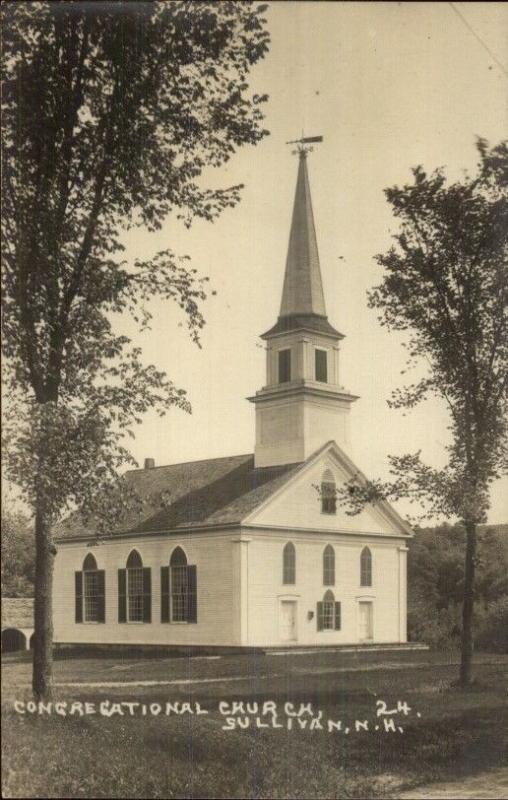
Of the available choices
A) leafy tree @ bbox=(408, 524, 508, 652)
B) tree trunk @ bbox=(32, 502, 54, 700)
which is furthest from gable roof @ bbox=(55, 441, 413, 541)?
tree trunk @ bbox=(32, 502, 54, 700)

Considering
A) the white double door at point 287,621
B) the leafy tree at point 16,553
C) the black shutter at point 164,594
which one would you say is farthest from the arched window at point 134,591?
the leafy tree at point 16,553

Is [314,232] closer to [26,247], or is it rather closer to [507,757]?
[26,247]

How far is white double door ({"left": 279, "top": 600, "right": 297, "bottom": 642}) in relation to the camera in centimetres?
2438

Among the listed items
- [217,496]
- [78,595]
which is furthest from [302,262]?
[78,595]

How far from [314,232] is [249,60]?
4.76 metres

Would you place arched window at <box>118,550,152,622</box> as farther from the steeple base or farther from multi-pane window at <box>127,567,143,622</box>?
the steeple base

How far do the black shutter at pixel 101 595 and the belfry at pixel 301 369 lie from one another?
505 centimetres

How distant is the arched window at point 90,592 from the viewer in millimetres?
24469

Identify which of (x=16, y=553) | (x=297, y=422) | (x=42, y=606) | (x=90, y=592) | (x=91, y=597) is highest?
(x=297, y=422)

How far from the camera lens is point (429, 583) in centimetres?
2186

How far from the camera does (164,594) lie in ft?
91.6

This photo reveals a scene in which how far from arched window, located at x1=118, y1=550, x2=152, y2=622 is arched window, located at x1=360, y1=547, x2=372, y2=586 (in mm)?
5922

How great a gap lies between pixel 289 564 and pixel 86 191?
16.8m

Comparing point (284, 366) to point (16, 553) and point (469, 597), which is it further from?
point (16, 553)
